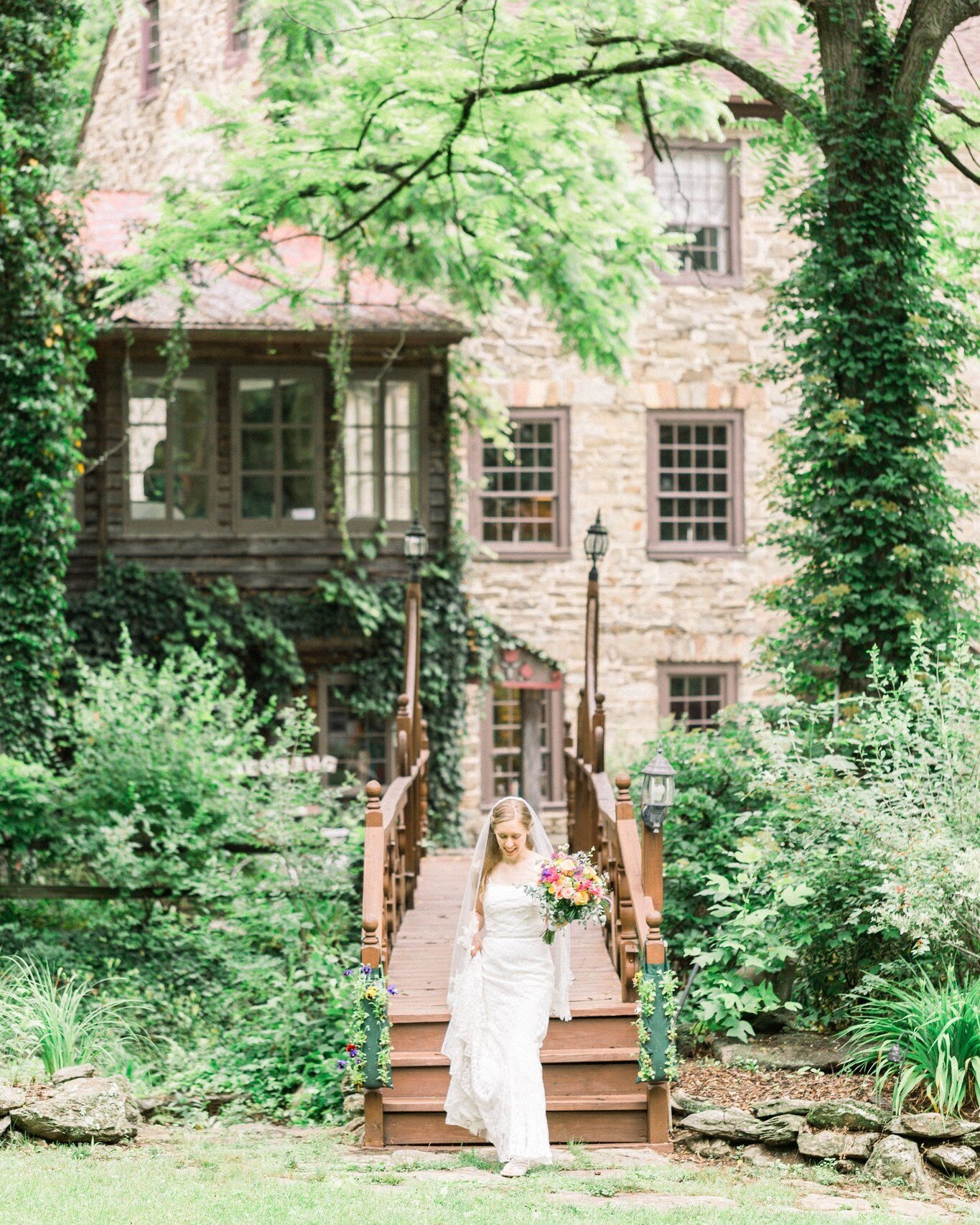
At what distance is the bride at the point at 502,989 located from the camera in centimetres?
685

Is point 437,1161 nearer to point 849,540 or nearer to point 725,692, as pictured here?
point 849,540

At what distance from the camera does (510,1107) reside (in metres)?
6.75

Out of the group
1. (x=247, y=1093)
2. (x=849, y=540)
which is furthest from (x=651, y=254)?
(x=247, y=1093)

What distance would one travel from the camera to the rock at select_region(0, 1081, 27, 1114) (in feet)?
23.3

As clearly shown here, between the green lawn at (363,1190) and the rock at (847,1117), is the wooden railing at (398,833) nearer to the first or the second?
the green lawn at (363,1190)

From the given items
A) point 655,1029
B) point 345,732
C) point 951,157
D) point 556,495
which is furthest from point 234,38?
point 655,1029

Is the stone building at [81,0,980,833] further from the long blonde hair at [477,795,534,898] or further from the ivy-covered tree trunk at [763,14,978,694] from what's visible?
the long blonde hair at [477,795,534,898]

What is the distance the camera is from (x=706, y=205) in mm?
17891

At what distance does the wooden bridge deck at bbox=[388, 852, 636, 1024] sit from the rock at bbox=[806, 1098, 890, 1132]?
1183 mm

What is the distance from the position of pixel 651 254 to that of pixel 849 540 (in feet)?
16.0

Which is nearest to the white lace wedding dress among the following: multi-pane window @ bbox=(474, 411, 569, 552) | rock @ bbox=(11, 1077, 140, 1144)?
rock @ bbox=(11, 1077, 140, 1144)

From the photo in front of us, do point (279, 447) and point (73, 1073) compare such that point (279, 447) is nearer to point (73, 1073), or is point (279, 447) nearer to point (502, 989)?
point (73, 1073)

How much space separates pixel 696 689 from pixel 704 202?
19.2ft

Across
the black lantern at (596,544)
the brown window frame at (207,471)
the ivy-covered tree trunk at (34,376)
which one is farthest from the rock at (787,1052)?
the brown window frame at (207,471)
